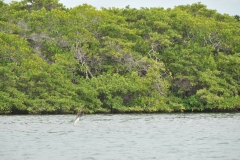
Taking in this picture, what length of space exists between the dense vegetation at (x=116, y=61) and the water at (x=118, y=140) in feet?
34.9

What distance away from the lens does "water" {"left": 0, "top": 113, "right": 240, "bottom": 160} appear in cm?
2086

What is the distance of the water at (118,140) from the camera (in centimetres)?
2086

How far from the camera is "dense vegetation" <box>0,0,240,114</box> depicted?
1809 inches

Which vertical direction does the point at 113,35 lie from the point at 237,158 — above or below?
above

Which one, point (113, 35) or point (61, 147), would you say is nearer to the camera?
point (61, 147)

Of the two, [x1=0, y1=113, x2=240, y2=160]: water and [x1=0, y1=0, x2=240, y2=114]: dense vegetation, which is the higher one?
[x1=0, y1=0, x2=240, y2=114]: dense vegetation

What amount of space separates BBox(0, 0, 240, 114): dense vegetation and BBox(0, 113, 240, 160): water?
34.9ft

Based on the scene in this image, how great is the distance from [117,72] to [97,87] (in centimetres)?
454

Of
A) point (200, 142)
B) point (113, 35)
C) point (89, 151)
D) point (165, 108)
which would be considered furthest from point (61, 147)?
point (113, 35)

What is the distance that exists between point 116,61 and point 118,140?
89.9 ft

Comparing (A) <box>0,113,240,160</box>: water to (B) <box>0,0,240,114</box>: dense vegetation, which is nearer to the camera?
(A) <box>0,113,240,160</box>: water

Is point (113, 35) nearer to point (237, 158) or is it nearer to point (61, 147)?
point (61, 147)

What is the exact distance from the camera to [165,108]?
161 ft

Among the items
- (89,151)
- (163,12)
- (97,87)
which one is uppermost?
(163,12)
